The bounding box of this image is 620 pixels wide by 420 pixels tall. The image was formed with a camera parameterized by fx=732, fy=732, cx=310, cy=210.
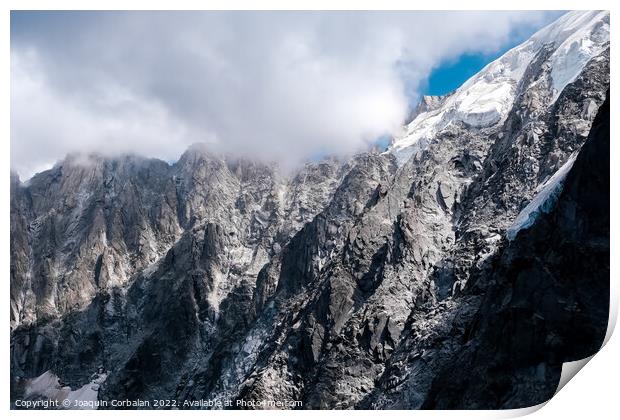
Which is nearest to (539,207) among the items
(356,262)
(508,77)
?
(356,262)

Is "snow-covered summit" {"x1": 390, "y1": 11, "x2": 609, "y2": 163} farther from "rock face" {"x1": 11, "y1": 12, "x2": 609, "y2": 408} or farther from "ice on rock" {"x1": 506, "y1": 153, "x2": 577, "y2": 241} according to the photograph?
"ice on rock" {"x1": 506, "y1": 153, "x2": 577, "y2": 241}

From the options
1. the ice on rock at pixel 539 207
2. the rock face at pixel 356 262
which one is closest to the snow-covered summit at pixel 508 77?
the rock face at pixel 356 262

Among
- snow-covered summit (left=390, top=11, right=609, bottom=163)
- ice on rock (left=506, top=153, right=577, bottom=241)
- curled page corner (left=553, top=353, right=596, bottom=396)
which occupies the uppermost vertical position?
snow-covered summit (left=390, top=11, right=609, bottom=163)

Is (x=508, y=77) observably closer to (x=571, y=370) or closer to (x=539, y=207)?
(x=539, y=207)

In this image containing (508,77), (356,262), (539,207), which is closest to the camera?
(539,207)

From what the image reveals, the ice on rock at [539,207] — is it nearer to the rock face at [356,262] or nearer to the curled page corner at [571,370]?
the rock face at [356,262]

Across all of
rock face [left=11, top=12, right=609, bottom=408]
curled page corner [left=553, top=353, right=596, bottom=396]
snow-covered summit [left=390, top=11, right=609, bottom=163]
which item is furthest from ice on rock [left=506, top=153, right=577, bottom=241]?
curled page corner [left=553, top=353, right=596, bottom=396]
